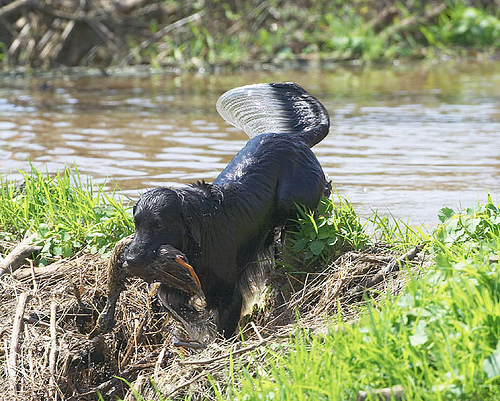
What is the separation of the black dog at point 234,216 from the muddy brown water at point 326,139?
135cm

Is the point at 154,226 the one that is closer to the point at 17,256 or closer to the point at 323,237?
the point at 323,237

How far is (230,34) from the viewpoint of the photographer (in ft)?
48.1

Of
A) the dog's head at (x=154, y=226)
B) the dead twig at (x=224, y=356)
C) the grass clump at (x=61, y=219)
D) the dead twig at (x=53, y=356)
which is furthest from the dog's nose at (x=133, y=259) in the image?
the grass clump at (x=61, y=219)

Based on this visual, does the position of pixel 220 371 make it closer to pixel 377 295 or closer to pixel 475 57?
pixel 377 295

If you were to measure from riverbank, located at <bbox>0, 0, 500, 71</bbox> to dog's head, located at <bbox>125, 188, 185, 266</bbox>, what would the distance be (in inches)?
409

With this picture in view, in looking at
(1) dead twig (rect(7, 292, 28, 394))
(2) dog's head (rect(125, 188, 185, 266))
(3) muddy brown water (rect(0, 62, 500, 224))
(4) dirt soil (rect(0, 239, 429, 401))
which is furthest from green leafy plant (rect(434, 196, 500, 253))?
(1) dead twig (rect(7, 292, 28, 394))

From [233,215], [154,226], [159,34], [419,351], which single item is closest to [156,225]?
[154,226]

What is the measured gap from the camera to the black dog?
343cm

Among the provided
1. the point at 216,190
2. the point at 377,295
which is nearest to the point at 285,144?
the point at 216,190

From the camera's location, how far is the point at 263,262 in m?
4.06

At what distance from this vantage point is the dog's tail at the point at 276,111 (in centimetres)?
460

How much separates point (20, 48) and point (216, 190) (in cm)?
1110

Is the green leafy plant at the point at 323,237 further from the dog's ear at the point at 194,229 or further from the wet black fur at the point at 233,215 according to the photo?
the dog's ear at the point at 194,229

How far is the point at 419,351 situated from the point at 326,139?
5500mm
